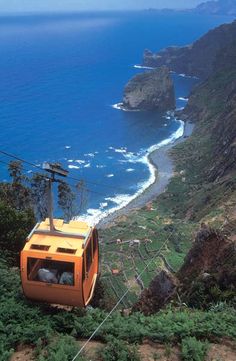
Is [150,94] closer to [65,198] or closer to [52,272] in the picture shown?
[65,198]

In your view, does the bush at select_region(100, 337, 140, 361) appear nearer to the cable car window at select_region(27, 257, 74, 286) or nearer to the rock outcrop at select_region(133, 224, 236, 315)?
the cable car window at select_region(27, 257, 74, 286)

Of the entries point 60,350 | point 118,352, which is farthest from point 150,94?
point 60,350

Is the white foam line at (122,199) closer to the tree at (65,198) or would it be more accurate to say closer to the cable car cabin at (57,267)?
the tree at (65,198)

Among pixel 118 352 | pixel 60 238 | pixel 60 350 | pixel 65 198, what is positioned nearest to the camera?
pixel 60 350

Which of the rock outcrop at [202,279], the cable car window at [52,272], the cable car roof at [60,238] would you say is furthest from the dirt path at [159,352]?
the rock outcrop at [202,279]

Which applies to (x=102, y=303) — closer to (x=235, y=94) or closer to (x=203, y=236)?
(x=203, y=236)

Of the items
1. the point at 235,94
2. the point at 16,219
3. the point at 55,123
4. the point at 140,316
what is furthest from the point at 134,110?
the point at 140,316

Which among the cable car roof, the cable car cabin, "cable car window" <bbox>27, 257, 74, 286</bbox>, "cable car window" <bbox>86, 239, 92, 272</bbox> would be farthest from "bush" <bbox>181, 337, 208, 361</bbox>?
"cable car window" <bbox>86, 239, 92, 272</bbox>
